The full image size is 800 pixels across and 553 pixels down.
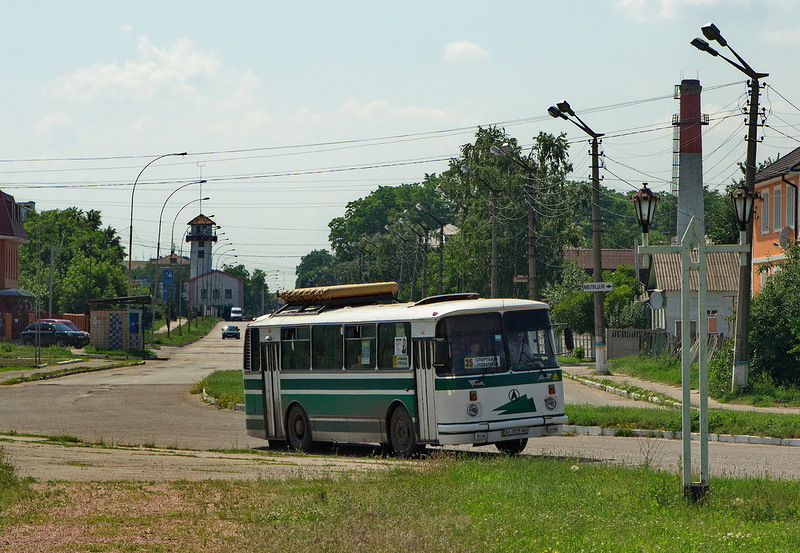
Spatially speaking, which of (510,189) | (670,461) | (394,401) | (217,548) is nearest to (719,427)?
(670,461)

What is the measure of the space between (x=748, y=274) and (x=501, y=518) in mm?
19442

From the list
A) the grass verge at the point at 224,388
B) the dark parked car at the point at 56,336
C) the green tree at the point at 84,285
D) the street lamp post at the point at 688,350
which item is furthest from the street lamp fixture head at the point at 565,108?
the green tree at the point at 84,285

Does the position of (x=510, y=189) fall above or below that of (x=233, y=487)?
above

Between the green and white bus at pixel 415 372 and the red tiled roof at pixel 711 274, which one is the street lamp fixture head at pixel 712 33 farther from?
the red tiled roof at pixel 711 274

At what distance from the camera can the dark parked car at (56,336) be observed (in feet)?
225

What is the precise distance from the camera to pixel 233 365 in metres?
55.4

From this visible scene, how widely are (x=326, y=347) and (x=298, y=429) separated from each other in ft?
5.95

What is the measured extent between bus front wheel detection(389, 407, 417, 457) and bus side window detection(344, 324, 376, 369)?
40.0 inches

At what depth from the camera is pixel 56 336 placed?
226ft

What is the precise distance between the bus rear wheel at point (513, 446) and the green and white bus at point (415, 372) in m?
0.05

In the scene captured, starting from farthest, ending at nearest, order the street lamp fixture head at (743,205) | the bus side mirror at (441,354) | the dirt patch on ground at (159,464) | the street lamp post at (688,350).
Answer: the bus side mirror at (441,354) → the dirt patch on ground at (159,464) → the street lamp fixture head at (743,205) → the street lamp post at (688,350)

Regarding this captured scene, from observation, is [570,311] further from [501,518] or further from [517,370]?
[501,518]

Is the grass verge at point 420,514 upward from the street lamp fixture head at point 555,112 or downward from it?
downward

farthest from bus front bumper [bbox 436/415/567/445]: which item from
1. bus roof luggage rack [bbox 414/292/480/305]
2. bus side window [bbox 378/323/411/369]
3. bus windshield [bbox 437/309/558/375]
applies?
bus roof luggage rack [bbox 414/292/480/305]
